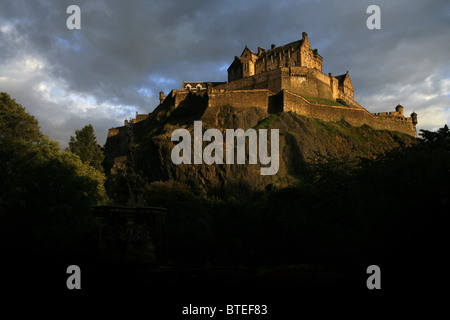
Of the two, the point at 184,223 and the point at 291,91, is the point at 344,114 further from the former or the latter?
the point at 184,223

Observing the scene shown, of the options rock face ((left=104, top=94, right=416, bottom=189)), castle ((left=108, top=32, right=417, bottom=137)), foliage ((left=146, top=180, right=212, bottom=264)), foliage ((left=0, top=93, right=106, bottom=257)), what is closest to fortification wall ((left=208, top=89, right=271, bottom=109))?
castle ((left=108, top=32, right=417, bottom=137))

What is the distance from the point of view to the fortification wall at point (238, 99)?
2601 inches

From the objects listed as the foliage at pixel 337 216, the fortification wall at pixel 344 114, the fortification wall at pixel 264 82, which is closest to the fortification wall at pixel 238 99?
the fortification wall at pixel 344 114

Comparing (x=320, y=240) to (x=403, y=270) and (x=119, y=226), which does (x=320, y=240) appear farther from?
(x=119, y=226)

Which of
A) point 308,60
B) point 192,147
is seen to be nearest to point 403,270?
point 192,147

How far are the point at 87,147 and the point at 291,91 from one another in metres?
39.6

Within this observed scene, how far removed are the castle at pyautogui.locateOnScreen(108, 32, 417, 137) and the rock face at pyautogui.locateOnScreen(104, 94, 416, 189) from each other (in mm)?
1885

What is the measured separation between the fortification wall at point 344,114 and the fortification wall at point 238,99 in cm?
412

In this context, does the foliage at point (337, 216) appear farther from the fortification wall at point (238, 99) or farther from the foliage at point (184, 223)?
the fortification wall at point (238, 99)

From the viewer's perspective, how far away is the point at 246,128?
6225 cm

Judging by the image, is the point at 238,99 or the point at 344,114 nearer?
the point at 238,99

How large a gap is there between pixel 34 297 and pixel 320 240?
2135 cm

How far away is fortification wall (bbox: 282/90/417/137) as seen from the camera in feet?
220

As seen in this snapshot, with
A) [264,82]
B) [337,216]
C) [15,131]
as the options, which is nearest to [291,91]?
[264,82]
